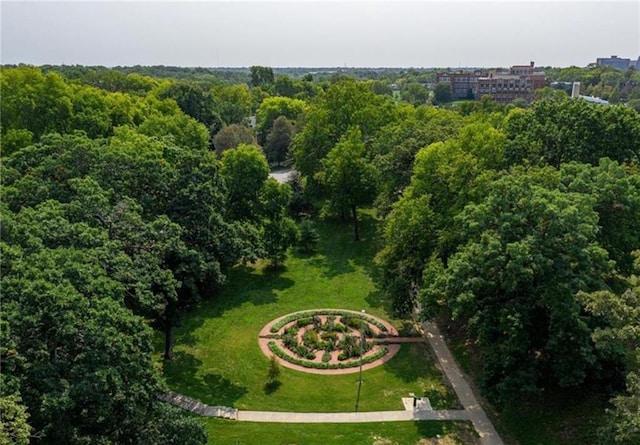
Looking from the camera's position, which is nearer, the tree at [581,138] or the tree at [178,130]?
the tree at [581,138]

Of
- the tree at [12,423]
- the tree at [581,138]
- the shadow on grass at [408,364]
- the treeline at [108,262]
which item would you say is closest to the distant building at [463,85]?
the tree at [581,138]

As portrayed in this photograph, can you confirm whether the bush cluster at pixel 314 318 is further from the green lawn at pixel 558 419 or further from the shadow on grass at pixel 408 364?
the green lawn at pixel 558 419

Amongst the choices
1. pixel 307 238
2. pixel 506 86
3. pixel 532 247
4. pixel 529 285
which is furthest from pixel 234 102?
pixel 506 86

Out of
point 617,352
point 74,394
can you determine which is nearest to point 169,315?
point 74,394

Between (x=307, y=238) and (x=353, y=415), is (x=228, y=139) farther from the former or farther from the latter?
(x=353, y=415)

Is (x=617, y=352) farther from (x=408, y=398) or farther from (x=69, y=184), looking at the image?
(x=69, y=184)

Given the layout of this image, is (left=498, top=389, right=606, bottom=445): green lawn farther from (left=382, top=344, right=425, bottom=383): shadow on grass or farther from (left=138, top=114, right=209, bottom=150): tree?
(left=138, top=114, right=209, bottom=150): tree
